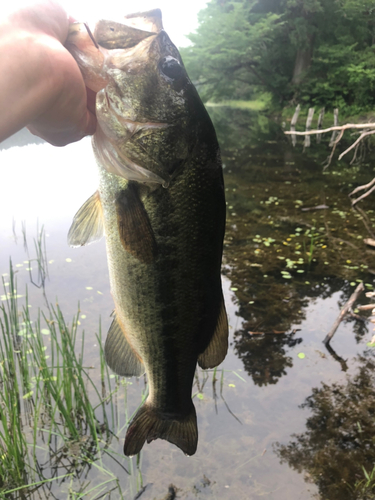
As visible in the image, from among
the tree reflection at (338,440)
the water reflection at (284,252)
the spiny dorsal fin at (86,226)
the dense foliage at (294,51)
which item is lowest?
the tree reflection at (338,440)

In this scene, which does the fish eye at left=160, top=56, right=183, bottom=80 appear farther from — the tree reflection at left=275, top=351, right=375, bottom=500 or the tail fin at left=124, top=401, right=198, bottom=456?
the tree reflection at left=275, top=351, right=375, bottom=500

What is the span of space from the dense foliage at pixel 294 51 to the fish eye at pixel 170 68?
88.8 ft

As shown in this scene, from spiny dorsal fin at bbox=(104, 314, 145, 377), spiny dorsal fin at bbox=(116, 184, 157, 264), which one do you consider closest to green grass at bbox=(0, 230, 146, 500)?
spiny dorsal fin at bbox=(104, 314, 145, 377)

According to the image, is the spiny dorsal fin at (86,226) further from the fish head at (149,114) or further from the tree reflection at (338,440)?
the tree reflection at (338,440)

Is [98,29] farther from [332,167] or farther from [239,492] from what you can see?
[332,167]

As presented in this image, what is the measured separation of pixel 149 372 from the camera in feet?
6.12

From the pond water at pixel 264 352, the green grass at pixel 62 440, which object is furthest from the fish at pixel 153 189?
the pond water at pixel 264 352

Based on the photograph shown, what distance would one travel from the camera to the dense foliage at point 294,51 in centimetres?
2634

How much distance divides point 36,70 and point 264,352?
4.47 metres

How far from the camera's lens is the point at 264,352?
4.97 m

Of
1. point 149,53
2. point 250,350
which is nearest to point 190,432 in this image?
point 149,53

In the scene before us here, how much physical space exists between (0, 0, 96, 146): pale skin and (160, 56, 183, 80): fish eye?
0.33 metres

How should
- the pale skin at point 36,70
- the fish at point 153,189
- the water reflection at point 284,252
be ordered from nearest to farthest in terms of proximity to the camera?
the pale skin at point 36,70
the fish at point 153,189
the water reflection at point 284,252

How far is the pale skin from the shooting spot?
1.10 metres
